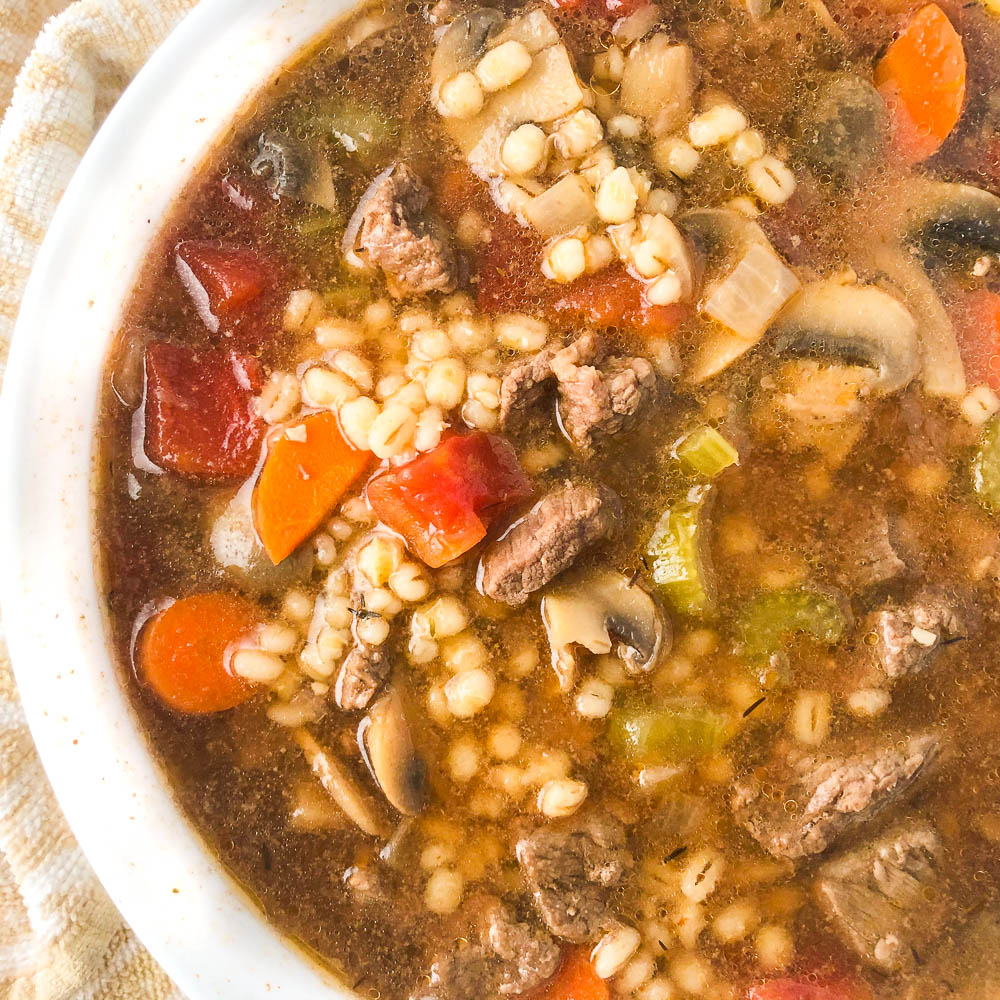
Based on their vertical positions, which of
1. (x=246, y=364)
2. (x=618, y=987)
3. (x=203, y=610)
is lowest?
(x=618, y=987)

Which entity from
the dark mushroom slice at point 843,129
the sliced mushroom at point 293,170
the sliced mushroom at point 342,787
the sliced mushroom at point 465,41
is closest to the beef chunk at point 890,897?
the sliced mushroom at point 342,787

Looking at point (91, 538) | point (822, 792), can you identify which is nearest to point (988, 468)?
point (822, 792)

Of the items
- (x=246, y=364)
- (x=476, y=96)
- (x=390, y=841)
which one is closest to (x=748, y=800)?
(x=390, y=841)

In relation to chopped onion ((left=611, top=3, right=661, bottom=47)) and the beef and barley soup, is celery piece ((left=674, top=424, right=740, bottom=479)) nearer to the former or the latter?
the beef and barley soup

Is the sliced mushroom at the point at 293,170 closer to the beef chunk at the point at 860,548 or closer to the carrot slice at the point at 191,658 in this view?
the carrot slice at the point at 191,658

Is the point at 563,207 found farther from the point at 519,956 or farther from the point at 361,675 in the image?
the point at 519,956

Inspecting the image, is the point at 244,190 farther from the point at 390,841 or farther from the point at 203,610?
the point at 390,841

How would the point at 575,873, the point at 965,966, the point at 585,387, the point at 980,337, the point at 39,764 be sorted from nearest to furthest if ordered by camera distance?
the point at 585,387 → the point at 575,873 → the point at 965,966 → the point at 980,337 → the point at 39,764
